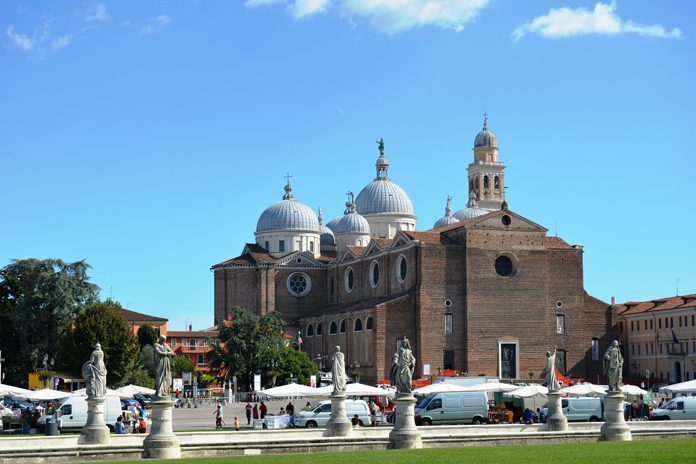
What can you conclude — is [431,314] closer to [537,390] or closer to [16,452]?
[537,390]

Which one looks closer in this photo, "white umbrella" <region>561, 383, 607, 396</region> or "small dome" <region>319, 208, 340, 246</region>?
"white umbrella" <region>561, 383, 607, 396</region>

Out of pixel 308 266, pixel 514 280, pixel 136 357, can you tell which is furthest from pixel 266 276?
pixel 136 357

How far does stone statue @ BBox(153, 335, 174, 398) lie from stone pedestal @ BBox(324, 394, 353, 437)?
6.08 meters

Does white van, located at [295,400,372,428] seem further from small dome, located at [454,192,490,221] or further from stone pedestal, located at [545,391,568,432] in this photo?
small dome, located at [454,192,490,221]

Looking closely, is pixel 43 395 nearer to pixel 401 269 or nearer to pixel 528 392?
pixel 528 392

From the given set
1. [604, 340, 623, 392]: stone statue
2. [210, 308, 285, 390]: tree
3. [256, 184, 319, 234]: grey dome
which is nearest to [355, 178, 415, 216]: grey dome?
[256, 184, 319, 234]: grey dome

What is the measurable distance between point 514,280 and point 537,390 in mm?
34708

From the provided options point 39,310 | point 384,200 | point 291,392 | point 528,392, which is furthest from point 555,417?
point 384,200

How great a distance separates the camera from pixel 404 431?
105 ft

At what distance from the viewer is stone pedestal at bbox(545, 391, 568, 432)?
38.5 meters

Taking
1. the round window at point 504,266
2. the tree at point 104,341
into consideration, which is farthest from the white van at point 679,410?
the round window at point 504,266

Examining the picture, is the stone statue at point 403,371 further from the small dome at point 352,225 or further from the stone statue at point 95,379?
the small dome at point 352,225

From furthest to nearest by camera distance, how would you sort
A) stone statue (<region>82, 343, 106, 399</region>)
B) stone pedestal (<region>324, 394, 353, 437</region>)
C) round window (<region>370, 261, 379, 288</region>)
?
1. round window (<region>370, 261, 379, 288</region>)
2. stone pedestal (<region>324, 394, 353, 437</region>)
3. stone statue (<region>82, 343, 106, 399</region>)

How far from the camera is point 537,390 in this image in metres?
52.5
